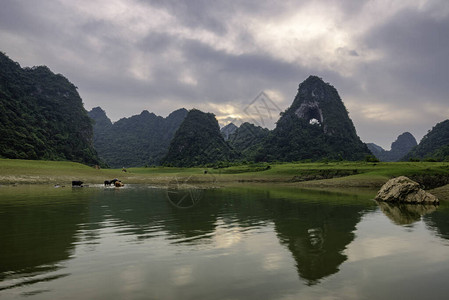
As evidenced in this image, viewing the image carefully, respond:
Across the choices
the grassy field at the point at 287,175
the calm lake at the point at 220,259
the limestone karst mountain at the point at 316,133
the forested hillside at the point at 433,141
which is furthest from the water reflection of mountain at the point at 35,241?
the forested hillside at the point at 433,141

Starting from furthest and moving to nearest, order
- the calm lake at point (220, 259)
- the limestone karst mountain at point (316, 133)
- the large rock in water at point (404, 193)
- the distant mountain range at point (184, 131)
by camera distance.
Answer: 1. the limestone karst mountain at point (316, 133)
2. the distant mountain range at point (184, 131)
3. the large rock in water at point (404, 193)
4. the calm lake at point (220, 259)

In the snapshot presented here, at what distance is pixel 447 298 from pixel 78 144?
155 metres

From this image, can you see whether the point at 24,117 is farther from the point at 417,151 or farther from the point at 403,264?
the point at 417,151

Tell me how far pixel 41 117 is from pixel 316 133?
155 metres

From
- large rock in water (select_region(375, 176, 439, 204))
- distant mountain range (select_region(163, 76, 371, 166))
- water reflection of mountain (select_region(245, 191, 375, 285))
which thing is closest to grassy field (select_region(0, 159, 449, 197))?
large rock in water (select_region(375, 176, 439, 204))

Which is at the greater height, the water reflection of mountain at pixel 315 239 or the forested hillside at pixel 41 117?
the forested hillside at pixel 41 117

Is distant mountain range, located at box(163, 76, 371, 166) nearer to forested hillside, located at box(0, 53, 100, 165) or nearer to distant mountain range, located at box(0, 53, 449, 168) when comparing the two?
distant mountain range, located at box(0, 53, 449, 168)

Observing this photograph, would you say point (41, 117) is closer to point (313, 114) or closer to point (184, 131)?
point (184, 131)

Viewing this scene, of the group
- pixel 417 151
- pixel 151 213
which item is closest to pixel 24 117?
pixel 151 213

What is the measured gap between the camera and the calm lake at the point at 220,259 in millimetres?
6582

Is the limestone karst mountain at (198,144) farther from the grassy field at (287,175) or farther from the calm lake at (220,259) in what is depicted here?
the calm lake at (220,259)

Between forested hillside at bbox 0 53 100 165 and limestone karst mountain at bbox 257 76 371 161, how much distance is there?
103 m

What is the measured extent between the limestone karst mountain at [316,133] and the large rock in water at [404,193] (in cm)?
12199

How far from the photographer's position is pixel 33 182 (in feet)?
171
